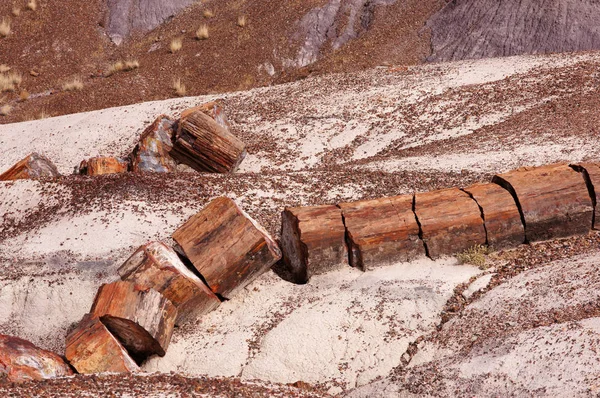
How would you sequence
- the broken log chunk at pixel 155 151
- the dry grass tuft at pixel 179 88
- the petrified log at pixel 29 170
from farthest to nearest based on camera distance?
the dry grass tuft at pixel 179 88
the broken log chunk at pixel 155 151
the petrified log at pixel 29 170

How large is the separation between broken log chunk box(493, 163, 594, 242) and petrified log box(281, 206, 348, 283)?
1.97 m

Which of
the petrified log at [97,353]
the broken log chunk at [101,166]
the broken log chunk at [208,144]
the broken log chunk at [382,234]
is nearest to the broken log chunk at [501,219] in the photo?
the broken log chunk at [382,234]

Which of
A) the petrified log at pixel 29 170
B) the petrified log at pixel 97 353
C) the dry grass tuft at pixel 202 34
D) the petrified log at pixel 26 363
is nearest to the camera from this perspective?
the petrified log at pixel 26 363

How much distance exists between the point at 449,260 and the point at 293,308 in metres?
1.77

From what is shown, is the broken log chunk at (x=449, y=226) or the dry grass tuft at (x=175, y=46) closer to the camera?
the broken log chunk at (x=449, y=226)

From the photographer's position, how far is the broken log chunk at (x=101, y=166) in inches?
468

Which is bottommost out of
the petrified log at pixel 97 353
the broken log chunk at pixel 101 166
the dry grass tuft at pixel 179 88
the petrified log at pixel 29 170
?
the dry grass tuft at pixel 179 88

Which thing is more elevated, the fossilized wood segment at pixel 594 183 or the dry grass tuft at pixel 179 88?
the fossilized wood segment at pixel 594 183

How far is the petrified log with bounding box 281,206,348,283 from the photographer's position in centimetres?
811

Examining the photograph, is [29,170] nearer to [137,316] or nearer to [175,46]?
[137,316]

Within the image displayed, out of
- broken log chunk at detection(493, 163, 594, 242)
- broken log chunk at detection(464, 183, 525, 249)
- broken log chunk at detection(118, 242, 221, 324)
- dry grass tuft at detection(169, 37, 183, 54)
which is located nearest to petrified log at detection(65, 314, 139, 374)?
broken log chunk at detection(118, 242, 221, 324)

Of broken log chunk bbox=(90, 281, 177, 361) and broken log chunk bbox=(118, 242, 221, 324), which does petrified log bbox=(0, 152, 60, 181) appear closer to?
broken log chunk bbox=(118, 242, 221, 324)

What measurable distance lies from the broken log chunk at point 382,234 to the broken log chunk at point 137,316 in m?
2.05

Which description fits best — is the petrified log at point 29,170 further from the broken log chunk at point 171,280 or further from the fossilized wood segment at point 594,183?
the fossilized wood segment at point 594,183
